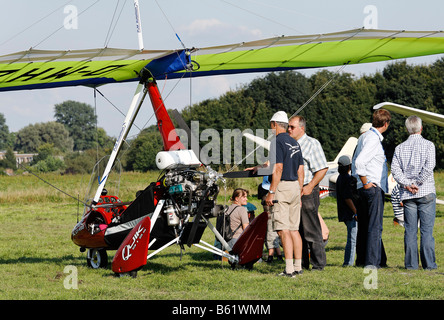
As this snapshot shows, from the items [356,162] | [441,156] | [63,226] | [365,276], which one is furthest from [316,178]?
[441,156]

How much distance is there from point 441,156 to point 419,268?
38245 mm

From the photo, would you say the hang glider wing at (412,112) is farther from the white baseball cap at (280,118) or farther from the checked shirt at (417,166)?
the white baseball cap at (280,118)

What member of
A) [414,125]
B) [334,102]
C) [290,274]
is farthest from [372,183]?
[334,102]

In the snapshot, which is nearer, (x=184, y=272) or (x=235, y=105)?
(x=184, y=272)

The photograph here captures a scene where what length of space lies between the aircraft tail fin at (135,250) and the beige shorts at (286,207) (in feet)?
4.81

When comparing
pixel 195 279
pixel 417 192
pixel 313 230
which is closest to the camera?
pixel 195 279

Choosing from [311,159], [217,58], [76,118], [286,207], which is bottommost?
[286,207]

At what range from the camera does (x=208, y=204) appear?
7.07 metres

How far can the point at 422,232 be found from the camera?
287 inches

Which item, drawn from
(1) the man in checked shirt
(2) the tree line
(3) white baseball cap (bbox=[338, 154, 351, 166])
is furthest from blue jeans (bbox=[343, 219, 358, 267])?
(2) the tree line

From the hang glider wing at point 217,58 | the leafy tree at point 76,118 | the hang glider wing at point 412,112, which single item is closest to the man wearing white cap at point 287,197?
the hang glider wing at point 217,58

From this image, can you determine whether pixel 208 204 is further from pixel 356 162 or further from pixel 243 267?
pixel 356 162

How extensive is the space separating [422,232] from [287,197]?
5.91 ft

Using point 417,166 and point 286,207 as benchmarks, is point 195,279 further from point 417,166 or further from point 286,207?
point 417,166
